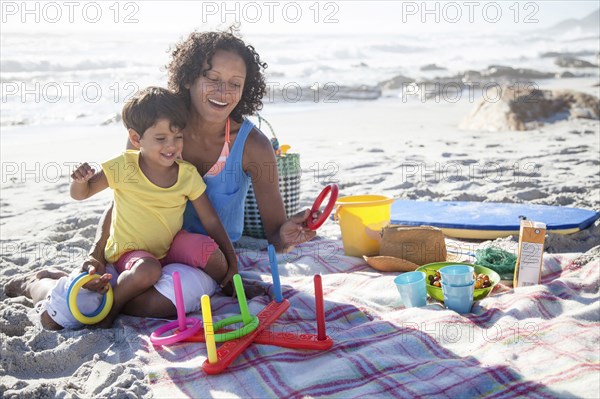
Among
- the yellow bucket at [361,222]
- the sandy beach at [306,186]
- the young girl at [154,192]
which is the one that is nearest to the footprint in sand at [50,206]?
the sandy beach at [306,186]

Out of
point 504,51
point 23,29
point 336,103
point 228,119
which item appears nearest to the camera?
point 228,119

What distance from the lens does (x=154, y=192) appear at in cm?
273

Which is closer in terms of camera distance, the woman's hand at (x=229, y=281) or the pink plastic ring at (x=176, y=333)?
the pink plastic ring at (x=176, y=333)

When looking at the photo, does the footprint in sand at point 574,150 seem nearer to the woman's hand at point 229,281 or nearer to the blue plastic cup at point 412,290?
the blue plastic cup at point 412,290

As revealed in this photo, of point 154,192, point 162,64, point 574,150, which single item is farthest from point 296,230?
point 162,64

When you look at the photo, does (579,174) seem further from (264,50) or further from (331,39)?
(331,39)

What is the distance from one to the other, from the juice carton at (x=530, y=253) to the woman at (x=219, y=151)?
946 mm

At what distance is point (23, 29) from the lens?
21250 millimetres

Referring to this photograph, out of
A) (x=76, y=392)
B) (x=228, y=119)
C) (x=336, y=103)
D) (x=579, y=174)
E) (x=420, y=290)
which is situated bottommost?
(x=76, y=392)

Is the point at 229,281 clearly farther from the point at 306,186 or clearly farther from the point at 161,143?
the point at 306,186

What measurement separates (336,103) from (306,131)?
3.35 meters

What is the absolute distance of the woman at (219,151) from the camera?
8.79ft

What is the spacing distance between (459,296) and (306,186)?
263 centimetres

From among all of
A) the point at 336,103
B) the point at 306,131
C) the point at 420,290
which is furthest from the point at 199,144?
the point at 336,103
